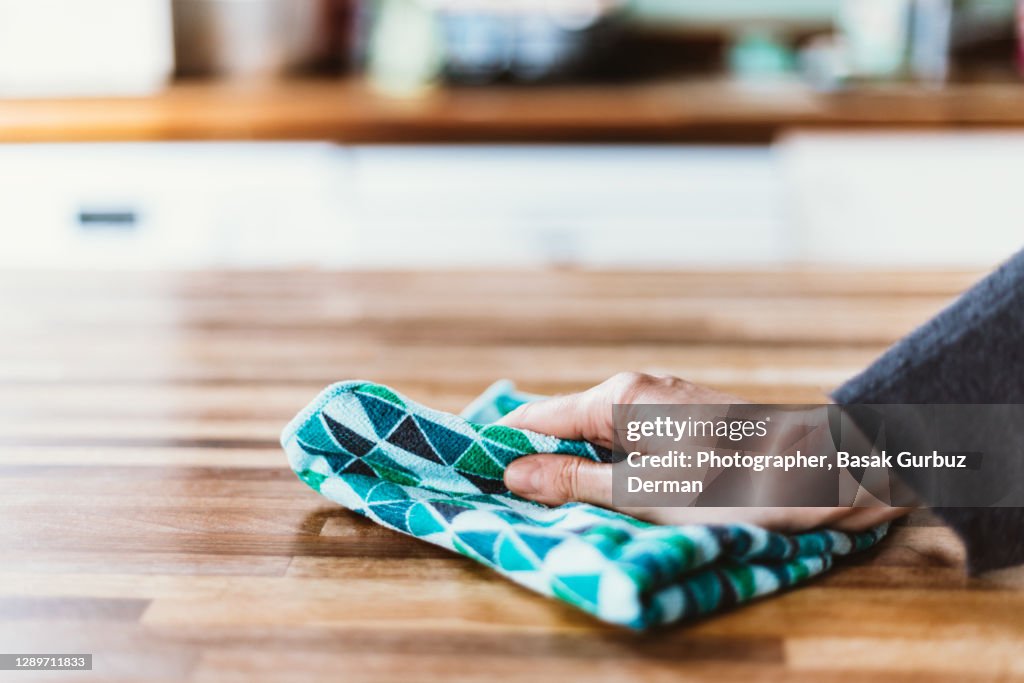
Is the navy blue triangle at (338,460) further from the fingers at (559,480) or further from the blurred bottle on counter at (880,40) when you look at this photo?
the blurred bottle on counter at (880,40)

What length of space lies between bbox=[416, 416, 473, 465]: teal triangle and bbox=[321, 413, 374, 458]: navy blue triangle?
0.04 metres

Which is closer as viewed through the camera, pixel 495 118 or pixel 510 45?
pixel 495 118

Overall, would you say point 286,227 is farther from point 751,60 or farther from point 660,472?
point 660,472

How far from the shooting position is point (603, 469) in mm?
604

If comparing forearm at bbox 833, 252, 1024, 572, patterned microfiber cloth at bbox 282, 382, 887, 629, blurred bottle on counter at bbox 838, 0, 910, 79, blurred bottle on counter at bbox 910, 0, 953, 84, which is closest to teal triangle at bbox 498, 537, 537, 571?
patterned microfiber cloth at bbox 282, 382, 887, 629

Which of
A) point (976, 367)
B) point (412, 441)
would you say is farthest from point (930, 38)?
point (412, 441)

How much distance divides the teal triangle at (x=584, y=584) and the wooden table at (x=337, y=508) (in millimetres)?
17

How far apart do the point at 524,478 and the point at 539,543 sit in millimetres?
88

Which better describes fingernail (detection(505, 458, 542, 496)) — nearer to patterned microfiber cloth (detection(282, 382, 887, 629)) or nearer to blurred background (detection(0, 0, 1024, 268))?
patterned microfiber cloth (detection(282, 382, 887, 629))

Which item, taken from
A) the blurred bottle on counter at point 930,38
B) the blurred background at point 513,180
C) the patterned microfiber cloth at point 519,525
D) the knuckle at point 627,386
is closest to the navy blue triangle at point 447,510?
the patterned microfiber cloth at point 519,525

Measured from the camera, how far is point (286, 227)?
2105mm

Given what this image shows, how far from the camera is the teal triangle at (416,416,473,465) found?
2.07 ft

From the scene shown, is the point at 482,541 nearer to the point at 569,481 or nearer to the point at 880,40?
the point at 569,481

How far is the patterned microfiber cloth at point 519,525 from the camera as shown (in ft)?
1.64
